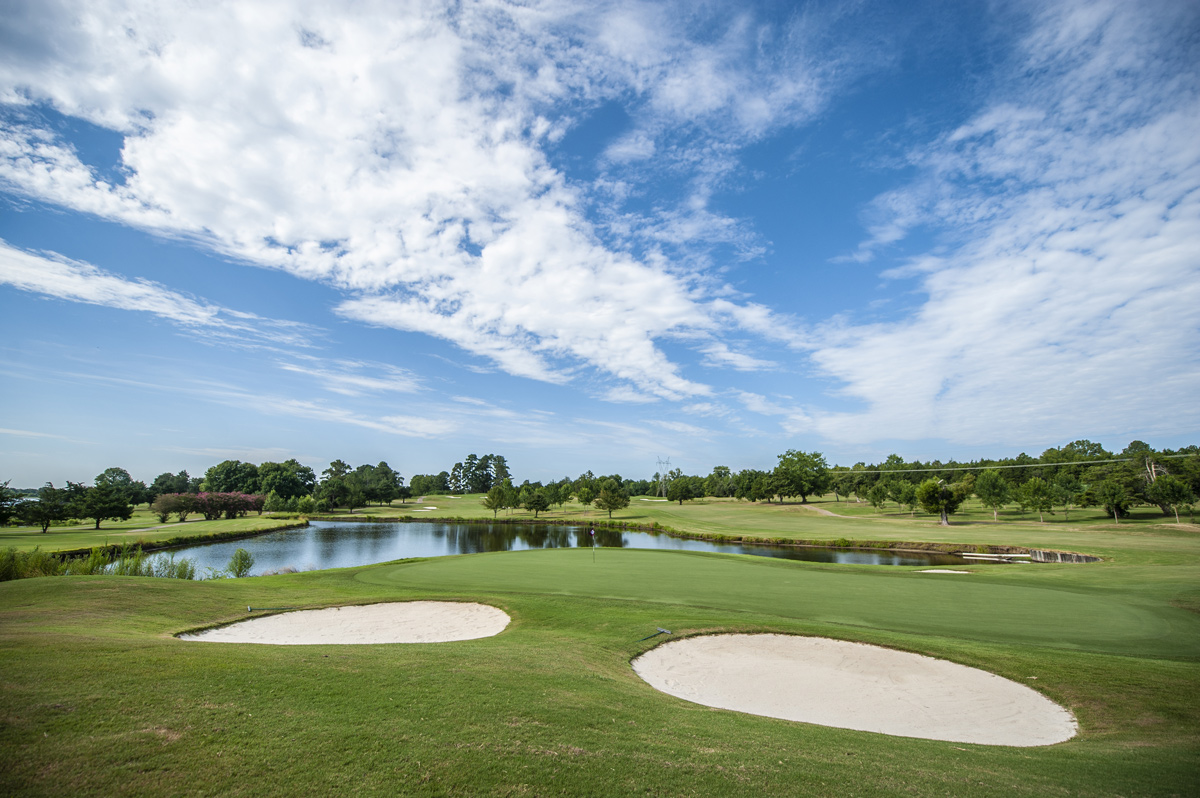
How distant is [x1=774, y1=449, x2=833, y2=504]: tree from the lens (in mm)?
92000

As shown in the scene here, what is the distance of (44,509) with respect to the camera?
41.4 meters

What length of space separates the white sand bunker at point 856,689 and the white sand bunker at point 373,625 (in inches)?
204

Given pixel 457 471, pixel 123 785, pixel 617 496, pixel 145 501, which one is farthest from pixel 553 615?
pixel 457 471

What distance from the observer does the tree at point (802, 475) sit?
302ft

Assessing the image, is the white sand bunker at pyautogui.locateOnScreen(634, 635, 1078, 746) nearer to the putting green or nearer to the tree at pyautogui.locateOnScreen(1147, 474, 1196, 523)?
the putting green

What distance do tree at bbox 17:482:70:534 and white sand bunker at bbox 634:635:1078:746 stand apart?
5541 centimetres

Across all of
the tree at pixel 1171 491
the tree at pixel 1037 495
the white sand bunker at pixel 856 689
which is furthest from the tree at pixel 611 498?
the white sand bunker at pixel 856 689

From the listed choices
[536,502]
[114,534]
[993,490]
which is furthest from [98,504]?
[993,490]

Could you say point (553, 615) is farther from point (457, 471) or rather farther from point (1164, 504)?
point (457, 471)

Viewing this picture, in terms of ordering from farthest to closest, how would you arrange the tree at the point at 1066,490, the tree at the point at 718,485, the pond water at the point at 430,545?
the tree at the point at 718,485
the tree at the point at 1066,490
the pond water at the point at 430,545

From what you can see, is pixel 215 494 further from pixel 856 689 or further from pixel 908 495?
pixel 908 495

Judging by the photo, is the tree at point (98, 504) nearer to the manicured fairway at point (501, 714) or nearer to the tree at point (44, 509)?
the tree at point (44, 509)

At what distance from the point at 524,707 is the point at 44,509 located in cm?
5662

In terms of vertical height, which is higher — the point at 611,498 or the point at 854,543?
the point at 611,498
